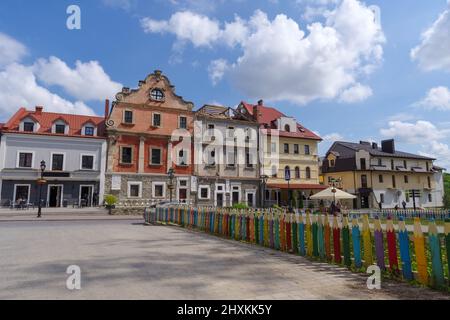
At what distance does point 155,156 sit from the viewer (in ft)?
111

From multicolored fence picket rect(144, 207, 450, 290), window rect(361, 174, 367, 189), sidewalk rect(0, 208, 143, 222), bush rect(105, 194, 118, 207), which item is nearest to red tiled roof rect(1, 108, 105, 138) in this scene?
bush rect(105, 194, 118, 207)

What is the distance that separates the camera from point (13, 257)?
7.40 meters

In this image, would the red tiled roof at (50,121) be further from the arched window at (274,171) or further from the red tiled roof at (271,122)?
the arched window at (274,171)

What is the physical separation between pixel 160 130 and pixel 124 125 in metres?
3.96

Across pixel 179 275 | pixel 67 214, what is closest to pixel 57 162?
pixel 67 214

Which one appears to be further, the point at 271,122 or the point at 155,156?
the point at 271,122

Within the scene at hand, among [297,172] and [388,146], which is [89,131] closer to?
[297,172]

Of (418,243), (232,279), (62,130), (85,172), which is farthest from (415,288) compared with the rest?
(62,130)

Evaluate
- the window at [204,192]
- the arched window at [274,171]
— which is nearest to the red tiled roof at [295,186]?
the arched window at [274,171]

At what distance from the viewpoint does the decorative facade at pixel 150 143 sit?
105 ft

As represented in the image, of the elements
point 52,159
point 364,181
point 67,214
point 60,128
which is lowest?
point 67,214

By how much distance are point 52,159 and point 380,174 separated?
139ft

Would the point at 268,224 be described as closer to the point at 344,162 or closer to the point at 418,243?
the point at 418,243

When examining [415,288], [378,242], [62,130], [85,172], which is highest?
[62,130]
